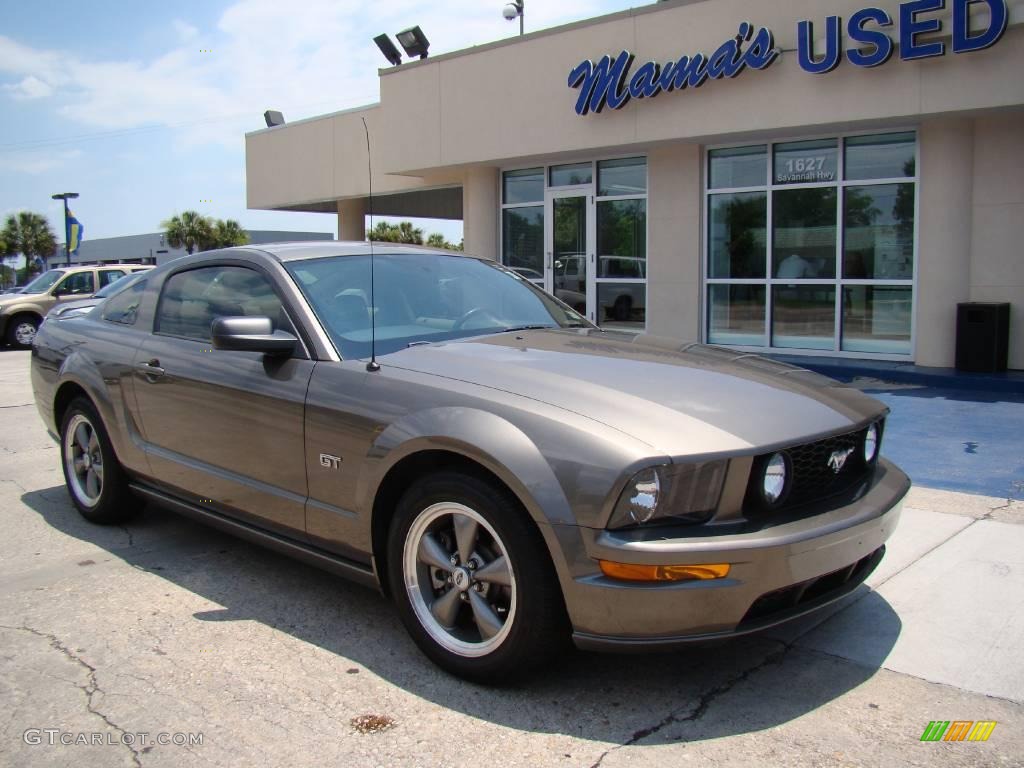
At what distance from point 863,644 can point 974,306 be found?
775cm

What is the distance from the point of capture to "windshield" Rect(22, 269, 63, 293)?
18.7m

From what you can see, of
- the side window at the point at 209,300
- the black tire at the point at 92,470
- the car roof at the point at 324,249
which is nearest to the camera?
the side window at the point at 209,300

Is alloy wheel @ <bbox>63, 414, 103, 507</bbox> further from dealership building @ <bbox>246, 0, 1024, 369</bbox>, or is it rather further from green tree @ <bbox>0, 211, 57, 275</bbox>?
green tree @ <bbox>0, 211, 57, 275</bbox>

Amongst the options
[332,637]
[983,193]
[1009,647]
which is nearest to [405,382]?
[332,637]

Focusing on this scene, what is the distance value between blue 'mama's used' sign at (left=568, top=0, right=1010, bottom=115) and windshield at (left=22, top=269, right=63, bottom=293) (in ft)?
39.5

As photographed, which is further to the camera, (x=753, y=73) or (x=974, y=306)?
(x=753, y=73)

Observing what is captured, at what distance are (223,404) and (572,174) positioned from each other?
10.9m

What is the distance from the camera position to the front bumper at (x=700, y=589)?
2.72 m

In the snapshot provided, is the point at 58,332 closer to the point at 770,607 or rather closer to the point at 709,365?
the point at 709,365

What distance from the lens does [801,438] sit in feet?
9.95

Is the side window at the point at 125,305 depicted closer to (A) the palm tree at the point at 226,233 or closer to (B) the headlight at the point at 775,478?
(B) the headlight at the point at 775,478

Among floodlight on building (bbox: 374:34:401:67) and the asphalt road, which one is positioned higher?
floodlight on building (bbox: 374:34:401:67)

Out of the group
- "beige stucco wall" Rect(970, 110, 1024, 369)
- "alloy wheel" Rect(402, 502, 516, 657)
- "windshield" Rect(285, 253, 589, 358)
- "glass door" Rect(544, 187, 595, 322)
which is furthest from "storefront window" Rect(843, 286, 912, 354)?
"alloy wheel" Rect(402, 502, 516, 657)

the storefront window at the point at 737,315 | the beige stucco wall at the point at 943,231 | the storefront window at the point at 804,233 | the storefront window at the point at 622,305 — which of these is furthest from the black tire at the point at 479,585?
the storefront window at the point at 622,305
